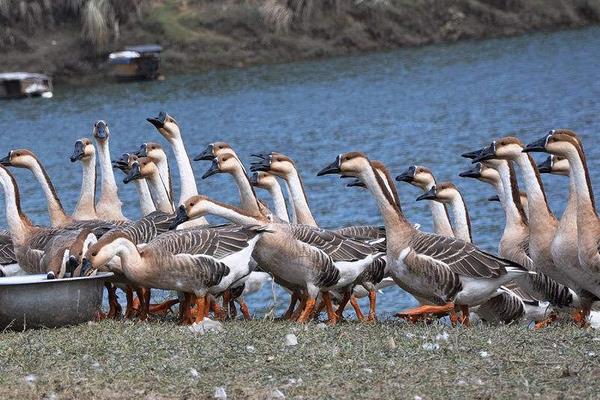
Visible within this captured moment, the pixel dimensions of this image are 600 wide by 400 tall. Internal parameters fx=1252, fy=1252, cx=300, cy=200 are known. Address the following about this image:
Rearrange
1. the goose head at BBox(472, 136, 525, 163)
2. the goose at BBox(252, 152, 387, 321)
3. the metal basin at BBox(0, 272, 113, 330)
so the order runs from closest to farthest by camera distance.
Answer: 1. the metal basin at BBox(0, 272, 113, 330)
2. the goose head at BBox(472, 136, 525, 163)
3. the goose at BBox(252, 152, 387, 321)

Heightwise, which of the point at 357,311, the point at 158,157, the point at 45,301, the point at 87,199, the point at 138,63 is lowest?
the point at 138,63

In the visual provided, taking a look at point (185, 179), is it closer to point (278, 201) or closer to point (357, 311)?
point (278, 201)

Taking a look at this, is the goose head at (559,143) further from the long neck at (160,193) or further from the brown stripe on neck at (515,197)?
the long neck at (160,193)

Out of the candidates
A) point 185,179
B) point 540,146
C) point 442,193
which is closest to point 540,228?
point 540,146

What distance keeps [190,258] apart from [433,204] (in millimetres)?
3904

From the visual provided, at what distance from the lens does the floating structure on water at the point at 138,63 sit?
55.5 metres

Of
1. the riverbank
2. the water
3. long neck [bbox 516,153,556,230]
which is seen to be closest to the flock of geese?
long neck [bbox 516,153,556,230]

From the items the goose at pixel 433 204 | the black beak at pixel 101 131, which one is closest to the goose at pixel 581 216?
the goose at pixel 433 204

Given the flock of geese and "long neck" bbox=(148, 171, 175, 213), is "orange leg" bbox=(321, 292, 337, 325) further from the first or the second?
"long neck" bbox=(148, 171, 175, 213)

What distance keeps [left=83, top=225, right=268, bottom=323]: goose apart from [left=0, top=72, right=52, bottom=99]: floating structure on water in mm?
43648

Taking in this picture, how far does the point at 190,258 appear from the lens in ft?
35.4

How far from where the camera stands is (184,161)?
46.9ft

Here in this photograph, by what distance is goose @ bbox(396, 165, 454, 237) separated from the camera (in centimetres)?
1379

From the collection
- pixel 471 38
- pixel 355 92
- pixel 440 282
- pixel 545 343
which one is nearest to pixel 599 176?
pixel 440 282
